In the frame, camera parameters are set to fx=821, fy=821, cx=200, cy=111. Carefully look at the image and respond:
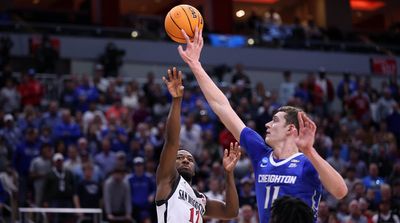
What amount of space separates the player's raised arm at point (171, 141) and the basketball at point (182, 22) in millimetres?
463

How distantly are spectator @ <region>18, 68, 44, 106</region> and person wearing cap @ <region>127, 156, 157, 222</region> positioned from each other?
4708mm

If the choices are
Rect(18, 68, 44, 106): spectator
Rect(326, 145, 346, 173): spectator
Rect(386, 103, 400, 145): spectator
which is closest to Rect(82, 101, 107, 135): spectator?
Rect(18, 68, 44, 106): spectator

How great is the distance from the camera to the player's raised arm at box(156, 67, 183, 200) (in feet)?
Answer: 24.5

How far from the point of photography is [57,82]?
22.7 meters

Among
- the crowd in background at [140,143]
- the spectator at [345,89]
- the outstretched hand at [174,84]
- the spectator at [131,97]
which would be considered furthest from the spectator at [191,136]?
the outstretched hand at [174,84]

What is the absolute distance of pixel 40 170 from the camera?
1686 cm

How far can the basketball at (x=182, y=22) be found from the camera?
25.4 feet

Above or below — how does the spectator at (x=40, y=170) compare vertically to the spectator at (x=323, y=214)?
above

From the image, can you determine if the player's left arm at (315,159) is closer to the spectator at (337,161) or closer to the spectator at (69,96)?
the spectator at (337,161)

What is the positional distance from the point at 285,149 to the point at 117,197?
10.1 m

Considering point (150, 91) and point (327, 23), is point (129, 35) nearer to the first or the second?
point (150, 91)

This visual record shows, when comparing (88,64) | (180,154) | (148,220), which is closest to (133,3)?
(88,64)

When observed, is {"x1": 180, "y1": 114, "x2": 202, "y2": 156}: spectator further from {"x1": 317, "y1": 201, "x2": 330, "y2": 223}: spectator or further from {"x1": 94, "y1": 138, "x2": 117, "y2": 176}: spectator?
{"x1": 317, "y1": 201, "x2": 330, "y2": 223}: spectator

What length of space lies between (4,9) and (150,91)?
33.8 feet
